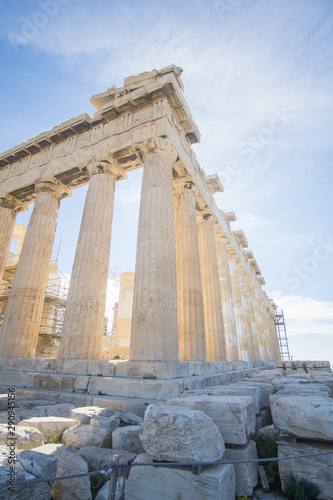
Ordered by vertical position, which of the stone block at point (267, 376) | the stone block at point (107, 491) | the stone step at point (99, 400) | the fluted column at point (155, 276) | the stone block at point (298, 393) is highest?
the fluted column at point (155, 276)

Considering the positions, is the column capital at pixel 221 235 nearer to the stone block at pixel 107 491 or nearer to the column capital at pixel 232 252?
the column capital at pixel 232 252

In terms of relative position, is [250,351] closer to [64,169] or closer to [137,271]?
[137,271]

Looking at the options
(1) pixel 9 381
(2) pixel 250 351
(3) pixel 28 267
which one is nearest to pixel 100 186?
(3) pixel 28 267

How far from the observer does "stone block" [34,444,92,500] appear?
9.44ft

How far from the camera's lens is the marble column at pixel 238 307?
2107 centimetres

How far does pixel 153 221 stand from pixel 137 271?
6.21 feet

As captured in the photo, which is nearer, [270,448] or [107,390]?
[270,448]

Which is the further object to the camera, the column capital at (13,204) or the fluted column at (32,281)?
the column capital at (13,204)

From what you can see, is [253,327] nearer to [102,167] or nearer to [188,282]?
[188,282]

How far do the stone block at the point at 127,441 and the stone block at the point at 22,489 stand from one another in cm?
132

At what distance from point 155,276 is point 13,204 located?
40.8ft

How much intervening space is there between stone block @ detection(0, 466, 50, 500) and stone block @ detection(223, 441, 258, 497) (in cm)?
201

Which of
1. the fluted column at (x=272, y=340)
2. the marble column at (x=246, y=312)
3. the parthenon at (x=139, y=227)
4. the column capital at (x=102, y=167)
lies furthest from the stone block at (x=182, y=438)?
the fluted column at (x=272, y=340)

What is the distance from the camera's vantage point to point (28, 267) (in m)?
12.9
